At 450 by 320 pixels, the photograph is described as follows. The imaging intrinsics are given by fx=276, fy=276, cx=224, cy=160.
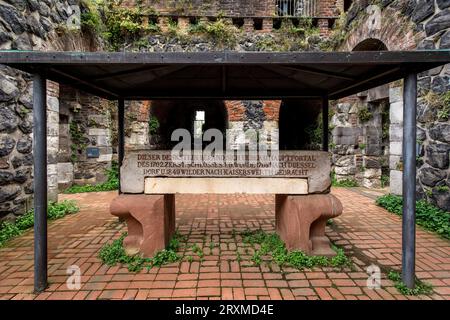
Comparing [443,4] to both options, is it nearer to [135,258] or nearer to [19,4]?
[135,258]

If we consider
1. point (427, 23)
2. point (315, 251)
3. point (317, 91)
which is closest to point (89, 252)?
point (315, 251)

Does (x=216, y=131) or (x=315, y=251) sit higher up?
(x=216, y=131)

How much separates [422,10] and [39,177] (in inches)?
242

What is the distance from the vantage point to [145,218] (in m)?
3.17

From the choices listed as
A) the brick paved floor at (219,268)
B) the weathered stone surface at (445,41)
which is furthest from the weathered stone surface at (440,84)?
the brick paved floor at (219,268)

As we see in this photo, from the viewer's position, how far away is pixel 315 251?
3.25 meters

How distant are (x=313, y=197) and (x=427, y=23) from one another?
12.7ft

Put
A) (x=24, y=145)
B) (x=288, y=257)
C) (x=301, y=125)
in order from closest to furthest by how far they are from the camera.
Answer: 1. (x=288, y=257)
2. (x=24, y=145)
3. (x=301, y=125)

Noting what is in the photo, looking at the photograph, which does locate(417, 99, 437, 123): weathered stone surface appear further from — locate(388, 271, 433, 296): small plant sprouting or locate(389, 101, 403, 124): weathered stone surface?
locate(388, 271, 433, 296): small plant sprouting

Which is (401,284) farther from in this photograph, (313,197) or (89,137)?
(89,137)

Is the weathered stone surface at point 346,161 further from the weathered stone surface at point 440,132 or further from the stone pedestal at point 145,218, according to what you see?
the stone pedestal at point 145,218

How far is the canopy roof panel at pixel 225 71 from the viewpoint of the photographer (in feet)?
8.00

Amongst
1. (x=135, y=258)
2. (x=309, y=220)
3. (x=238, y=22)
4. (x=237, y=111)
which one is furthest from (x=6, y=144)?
(x=238, y=22)

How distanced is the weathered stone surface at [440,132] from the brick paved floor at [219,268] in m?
1.47
